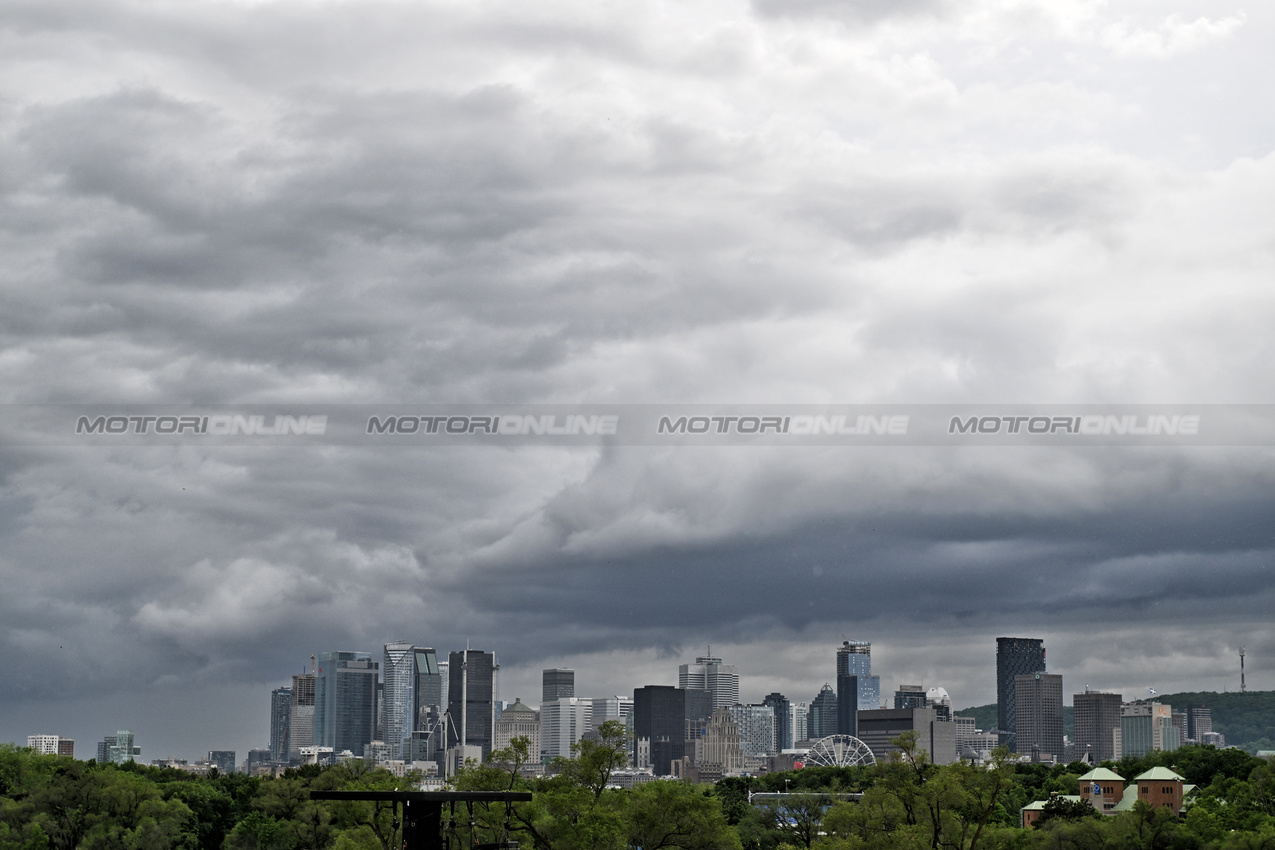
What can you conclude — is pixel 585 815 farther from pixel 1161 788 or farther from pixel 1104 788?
pixel 1104 788

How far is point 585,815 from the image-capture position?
58.2 meters

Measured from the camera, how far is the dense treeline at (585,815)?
6056cm

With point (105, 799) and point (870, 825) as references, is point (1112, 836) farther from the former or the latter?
point (105, 799)

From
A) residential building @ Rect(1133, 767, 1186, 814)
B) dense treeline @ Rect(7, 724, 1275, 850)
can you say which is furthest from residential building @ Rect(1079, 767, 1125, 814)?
dense treeline @ Rect(7, 724, 1275, 850)

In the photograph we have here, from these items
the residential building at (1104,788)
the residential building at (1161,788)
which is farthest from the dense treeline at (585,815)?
the residential building at (1104,788)

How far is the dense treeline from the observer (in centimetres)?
6056

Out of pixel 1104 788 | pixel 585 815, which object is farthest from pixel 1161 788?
pixel 585 815

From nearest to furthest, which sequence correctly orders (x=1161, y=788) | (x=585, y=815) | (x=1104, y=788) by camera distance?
(x=585, y=815)
(x=1161, y=788)
(x=1104, y=788)

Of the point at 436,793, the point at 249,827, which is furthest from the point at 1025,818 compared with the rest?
the point at 436,793

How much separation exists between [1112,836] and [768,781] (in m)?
119

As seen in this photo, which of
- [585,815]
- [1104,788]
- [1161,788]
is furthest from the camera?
[1104,788]

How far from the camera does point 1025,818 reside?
119 meters

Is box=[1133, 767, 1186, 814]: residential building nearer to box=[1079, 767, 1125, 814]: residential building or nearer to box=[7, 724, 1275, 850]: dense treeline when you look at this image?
box=[1079, 767, 1125, 814]: residential building

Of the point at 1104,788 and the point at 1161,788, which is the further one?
the point at 1104,788
